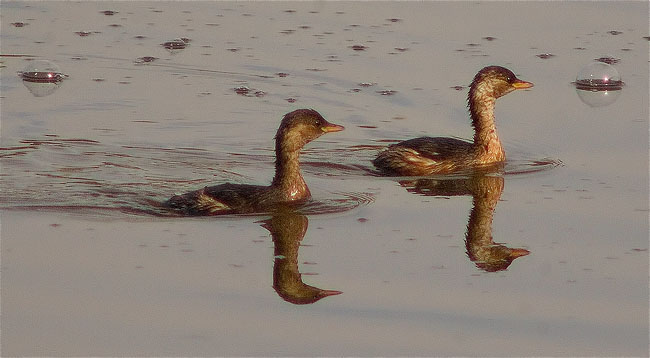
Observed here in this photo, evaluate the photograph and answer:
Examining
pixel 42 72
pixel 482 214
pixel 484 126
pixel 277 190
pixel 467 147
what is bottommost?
pixel 482 214

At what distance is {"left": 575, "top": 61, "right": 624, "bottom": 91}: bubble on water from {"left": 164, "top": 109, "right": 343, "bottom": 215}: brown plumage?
5.27 meters

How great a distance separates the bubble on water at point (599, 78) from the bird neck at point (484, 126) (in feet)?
7.57

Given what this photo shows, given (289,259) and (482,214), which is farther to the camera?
(482,214)

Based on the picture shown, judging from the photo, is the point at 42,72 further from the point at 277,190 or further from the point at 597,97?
the point at 597,97

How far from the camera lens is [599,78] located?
16156 mm

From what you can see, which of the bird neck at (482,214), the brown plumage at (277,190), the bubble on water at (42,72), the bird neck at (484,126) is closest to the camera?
the bird neck at (482,214)

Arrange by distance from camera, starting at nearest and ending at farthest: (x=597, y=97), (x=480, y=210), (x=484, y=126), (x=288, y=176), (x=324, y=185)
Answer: (x=480, y=210) < (x=288, y=176) < (x=324, y=185) < (x=484, y=126) < (x=597, y=97)

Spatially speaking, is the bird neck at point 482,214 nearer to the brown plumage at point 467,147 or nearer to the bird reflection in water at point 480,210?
the bird reflection in water at point 480,210

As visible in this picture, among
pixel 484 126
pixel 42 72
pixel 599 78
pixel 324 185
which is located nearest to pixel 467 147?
pixel 484 126

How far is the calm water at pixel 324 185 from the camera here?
8.75 m

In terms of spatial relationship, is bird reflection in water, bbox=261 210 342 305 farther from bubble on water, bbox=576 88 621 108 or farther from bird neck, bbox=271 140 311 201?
bubble on water, bbox=576 88 621 108

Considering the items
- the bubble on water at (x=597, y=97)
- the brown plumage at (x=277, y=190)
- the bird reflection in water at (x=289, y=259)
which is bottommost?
the bird reflection in water at (x=289, y=259)

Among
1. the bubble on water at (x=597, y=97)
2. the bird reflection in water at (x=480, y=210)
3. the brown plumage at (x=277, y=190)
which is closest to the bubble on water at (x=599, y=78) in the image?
the bubble on water at (x=597, y=97)

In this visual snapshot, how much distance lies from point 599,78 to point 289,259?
7317mm
